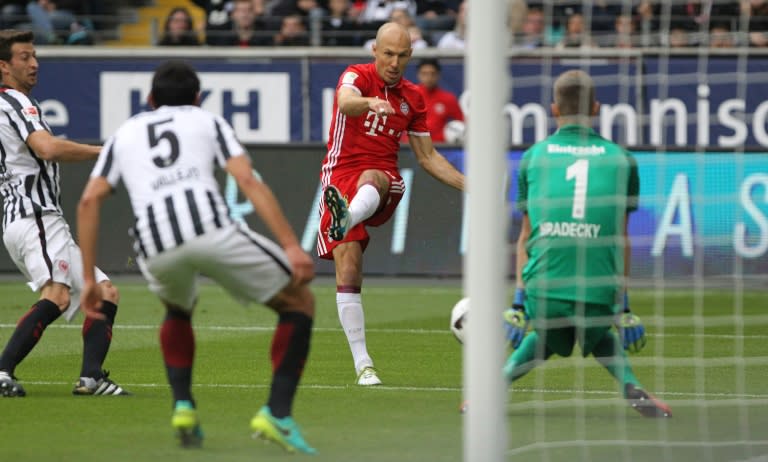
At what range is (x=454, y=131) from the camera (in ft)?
57.0

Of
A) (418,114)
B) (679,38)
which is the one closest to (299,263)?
(418,114)

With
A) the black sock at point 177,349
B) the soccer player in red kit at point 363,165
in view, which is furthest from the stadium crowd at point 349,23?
the black sock at point 177,349

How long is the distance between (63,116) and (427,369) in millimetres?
11305

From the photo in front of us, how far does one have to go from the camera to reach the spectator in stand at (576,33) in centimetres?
1617

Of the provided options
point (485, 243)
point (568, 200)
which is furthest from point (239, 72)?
point (485, 243)

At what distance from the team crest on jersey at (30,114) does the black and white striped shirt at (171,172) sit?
2007 millimetres

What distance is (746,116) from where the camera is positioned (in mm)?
18219

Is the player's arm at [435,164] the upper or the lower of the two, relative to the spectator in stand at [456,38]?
lower

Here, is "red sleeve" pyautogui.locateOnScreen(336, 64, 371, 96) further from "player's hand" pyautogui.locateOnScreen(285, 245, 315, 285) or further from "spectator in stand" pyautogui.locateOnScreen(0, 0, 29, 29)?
"spectator in stand" pyautogui.locateOnScreen(0, 0, 29, 29)

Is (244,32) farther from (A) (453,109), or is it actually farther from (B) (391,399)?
(B) (391,399)

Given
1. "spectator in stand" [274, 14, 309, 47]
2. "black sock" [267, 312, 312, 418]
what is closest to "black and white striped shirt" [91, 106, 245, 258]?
"black sock" [267, 312, 312, 418]

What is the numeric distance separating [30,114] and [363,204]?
210cm

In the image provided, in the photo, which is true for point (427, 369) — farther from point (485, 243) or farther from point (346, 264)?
point (485, 243)

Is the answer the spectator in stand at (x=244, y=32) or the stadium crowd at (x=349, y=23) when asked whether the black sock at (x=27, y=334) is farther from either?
the spectator in stand at (x=244, y=32)
